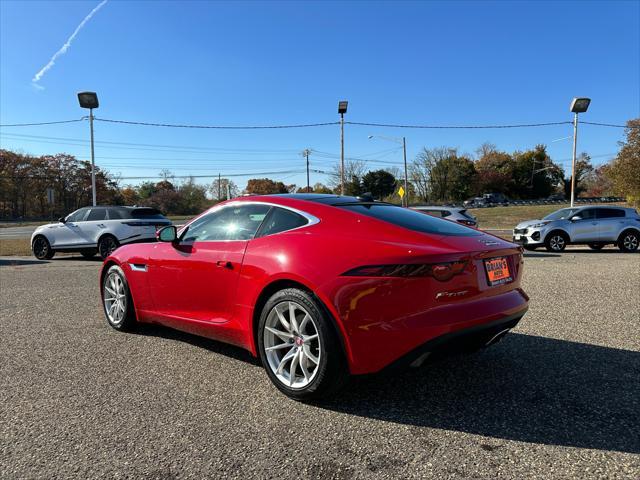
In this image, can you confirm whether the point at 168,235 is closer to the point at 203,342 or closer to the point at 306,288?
the point at 203,342

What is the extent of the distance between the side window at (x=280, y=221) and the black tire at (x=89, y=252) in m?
11.4

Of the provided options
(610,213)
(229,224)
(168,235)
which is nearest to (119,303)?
(168,235)

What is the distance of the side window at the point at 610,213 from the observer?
1522cm

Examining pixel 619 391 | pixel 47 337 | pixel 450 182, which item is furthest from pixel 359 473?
pixel 450 182

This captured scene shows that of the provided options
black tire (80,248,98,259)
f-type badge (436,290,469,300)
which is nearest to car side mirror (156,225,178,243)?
f-type badge (436,290,469,300)

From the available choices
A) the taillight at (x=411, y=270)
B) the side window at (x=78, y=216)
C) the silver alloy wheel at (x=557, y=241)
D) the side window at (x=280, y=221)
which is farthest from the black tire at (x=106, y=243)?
the silver alloy wheel at (x=557, y=241)

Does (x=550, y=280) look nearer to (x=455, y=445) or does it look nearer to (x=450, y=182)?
(x=455, y=445)

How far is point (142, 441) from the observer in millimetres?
2623

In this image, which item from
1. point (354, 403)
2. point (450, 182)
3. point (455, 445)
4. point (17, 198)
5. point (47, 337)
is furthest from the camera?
point (450, 182)

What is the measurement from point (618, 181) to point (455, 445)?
33.4 meters

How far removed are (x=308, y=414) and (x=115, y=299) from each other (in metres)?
3.04

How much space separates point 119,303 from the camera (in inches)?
196

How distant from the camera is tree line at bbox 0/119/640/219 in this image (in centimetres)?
6019

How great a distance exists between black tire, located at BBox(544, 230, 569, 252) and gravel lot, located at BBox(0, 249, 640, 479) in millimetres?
11061
